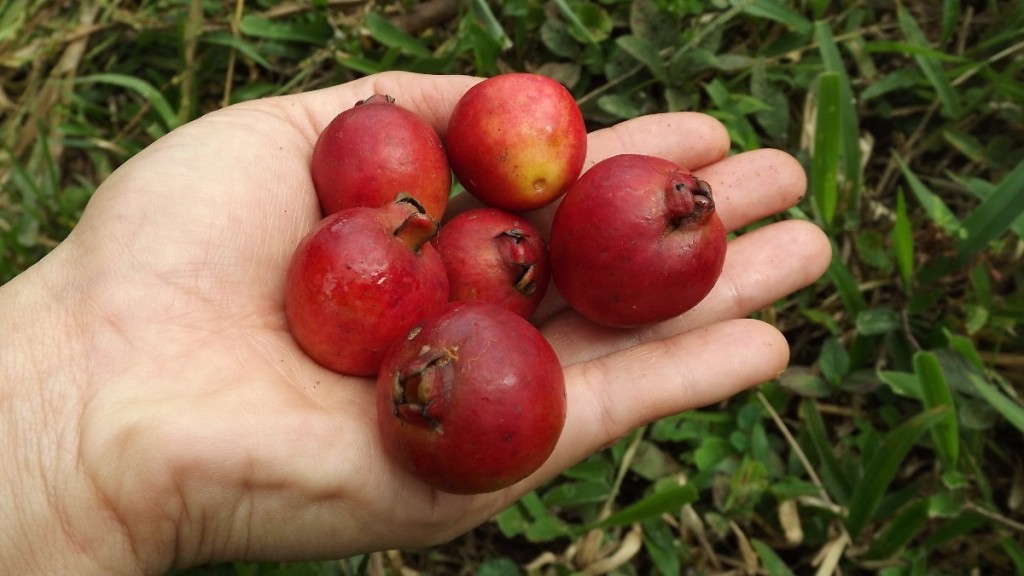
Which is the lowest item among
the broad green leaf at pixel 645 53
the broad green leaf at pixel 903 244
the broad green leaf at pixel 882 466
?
the broad green leaf at pixel 882 466

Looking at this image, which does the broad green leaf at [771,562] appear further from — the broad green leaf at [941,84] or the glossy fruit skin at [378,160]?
the broad green leaf at [941,84]

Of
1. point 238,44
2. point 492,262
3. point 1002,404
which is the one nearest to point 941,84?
point 1002,404

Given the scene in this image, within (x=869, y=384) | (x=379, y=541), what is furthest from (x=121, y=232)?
(x=869, y=384)

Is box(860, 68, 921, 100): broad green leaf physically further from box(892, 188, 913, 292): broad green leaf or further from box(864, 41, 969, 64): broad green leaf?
box(892, 188, 913, 292): broad green leaf

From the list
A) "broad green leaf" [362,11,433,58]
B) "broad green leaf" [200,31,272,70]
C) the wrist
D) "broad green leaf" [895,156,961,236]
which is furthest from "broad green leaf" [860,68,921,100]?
the wrist

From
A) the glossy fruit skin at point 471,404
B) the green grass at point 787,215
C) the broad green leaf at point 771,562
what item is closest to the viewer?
the glossy fruit skin at point 471,404

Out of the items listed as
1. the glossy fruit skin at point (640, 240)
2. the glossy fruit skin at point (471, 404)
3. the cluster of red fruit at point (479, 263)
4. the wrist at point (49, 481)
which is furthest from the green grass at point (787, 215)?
the glossy fruit skin at point (471, 404)

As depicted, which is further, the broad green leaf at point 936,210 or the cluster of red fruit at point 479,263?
the broad green leaf at point 936,210

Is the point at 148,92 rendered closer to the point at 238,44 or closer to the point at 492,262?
the point at 238,44
